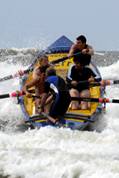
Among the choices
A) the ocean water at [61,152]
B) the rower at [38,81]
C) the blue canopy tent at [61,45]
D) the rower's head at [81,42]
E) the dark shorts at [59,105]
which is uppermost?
the rower's head at [81,42]

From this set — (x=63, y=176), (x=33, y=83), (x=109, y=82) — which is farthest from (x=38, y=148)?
(x=109, y=82)

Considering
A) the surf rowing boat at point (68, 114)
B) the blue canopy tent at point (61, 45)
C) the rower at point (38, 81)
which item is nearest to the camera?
the surf rowing boat at point (68, 114)

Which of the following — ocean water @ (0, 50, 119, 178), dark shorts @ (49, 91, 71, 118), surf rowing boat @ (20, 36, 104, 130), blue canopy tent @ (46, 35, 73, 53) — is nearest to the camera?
ocean water @ (0, 50, 119, 178)

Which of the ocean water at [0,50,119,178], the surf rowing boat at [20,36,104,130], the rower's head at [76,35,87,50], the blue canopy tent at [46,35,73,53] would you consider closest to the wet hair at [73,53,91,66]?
the rower's head at [76,35,87,50]

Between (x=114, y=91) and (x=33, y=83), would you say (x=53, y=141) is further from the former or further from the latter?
(x=114, y=91)

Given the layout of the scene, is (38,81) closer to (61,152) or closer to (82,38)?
(82,38)

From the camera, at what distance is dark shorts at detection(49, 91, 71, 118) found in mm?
9250

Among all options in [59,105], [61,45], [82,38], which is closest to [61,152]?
[59,105]

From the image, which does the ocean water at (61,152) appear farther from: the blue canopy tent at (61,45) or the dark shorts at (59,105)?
the blue canopy tent at (61,45)

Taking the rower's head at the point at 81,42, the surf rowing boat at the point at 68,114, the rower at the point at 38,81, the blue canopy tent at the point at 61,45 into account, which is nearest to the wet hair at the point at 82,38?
the rower's head at the point at 81,42

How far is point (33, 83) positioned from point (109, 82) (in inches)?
54.1

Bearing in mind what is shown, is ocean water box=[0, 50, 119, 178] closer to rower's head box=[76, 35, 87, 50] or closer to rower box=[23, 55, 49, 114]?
rower box=[23, 55, 49, 114]

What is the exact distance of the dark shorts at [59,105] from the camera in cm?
925

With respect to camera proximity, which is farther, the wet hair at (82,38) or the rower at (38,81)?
the wet hair at (82,38)
